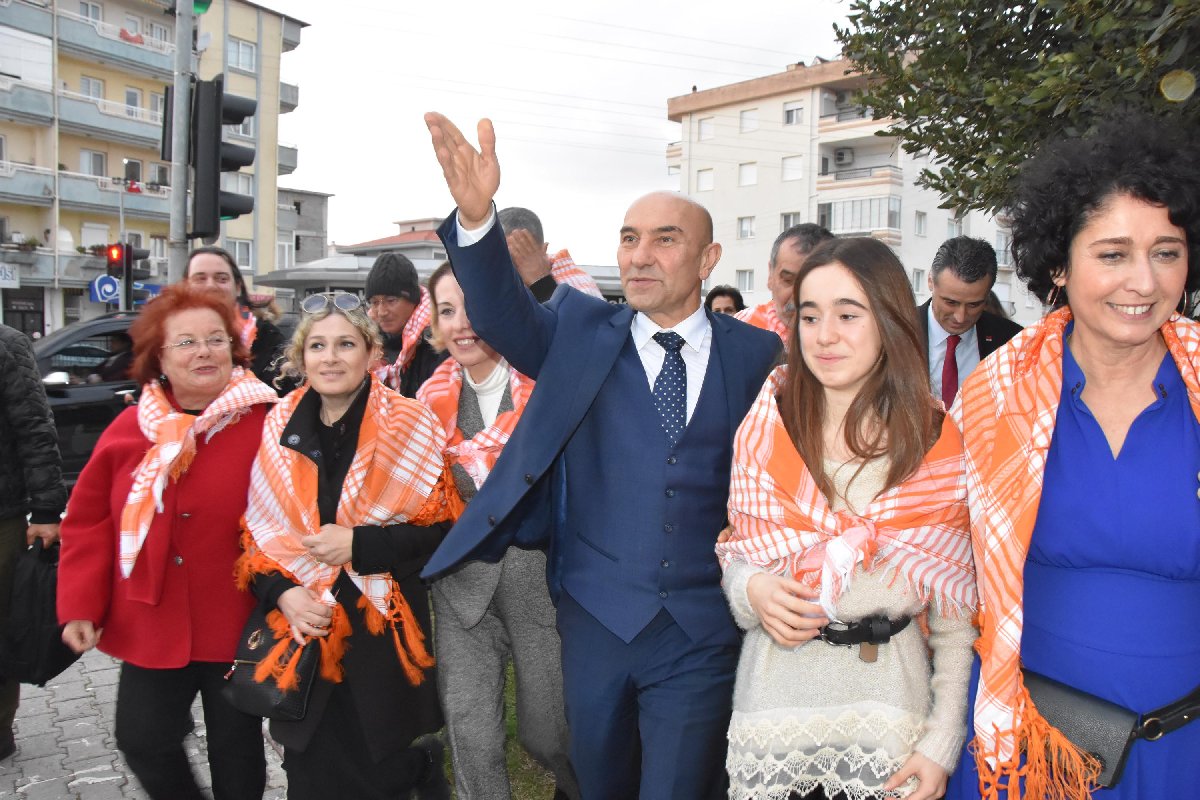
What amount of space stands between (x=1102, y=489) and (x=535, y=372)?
→ 160 cm

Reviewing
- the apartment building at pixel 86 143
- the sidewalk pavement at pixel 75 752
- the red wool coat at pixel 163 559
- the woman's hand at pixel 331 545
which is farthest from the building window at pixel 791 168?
the woman's hand at pixel 331 545

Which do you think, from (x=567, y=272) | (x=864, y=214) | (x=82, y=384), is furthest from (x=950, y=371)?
(x=864, y=214)

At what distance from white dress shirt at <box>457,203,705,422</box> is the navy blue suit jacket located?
41 millimetres

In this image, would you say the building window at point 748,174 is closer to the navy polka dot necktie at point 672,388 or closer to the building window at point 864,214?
the building window at point 864,214

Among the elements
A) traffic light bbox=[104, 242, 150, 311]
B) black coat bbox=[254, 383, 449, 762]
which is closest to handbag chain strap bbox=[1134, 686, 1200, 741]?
black coat bbox=[254, 383, 449, 762]

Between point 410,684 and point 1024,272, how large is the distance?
2423 mm

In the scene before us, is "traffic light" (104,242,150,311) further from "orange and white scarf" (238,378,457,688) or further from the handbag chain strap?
the handbag chain strap

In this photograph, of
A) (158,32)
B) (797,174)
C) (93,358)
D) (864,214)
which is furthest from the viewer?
Answer: (797,174)

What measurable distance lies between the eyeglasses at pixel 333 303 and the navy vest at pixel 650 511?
3.73 ft

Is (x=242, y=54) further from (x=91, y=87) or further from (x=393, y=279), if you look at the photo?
(x=393, y=279)

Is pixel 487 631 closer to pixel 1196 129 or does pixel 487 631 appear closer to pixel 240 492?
pixel 240 492

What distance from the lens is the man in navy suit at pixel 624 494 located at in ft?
8.92

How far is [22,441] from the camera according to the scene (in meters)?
4.11

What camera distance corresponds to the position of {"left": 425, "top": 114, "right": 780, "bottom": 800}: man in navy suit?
2.72 m
